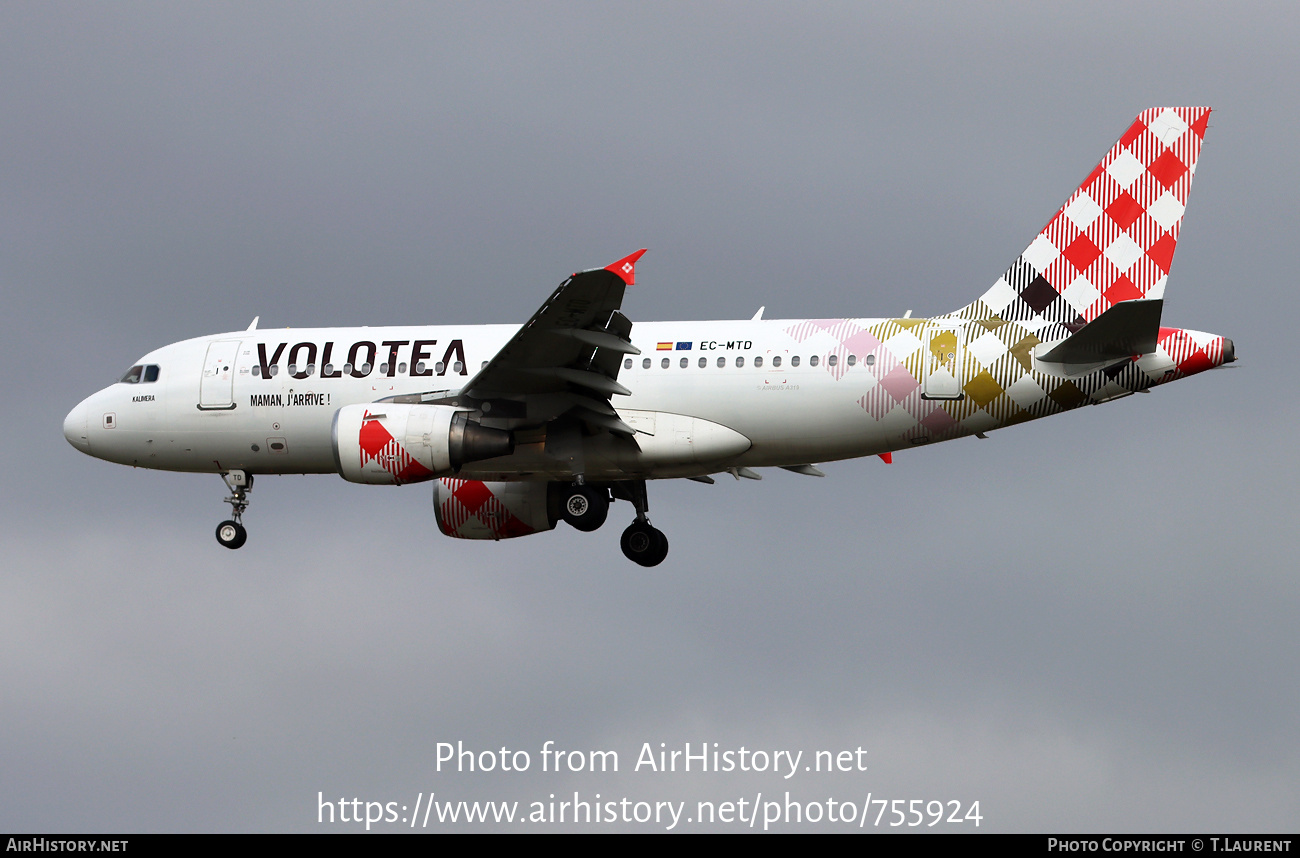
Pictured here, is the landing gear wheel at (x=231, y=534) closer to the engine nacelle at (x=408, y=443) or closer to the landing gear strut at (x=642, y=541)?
the engine nacelle at (x=408, y=443)

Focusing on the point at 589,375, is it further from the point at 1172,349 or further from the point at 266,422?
the point at 1172,349

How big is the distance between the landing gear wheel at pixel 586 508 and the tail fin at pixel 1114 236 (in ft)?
27.5

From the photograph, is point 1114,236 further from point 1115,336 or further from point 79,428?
point 79,428

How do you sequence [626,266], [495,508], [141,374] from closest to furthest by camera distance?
[626,266]
[141,374]
[495,508]

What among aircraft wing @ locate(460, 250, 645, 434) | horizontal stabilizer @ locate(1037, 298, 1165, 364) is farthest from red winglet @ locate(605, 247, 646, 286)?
horizontal stabilizer @ locate(1037, 298, 1165, 364)

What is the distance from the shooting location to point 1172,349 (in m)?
29.1

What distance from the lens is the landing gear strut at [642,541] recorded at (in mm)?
34328

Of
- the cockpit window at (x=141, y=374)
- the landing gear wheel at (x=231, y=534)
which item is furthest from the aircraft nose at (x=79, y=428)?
the landing gear wheel at (x=231, y=534)

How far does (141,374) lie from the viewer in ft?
115

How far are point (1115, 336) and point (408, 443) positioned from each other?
13238 millimetres

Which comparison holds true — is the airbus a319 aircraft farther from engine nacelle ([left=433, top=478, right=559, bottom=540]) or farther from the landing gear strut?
engine nacelle ([left=433, top=478, right=559, bottom=540])

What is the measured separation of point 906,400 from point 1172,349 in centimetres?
494

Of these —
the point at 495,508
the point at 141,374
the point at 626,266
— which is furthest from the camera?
the point at 495,508

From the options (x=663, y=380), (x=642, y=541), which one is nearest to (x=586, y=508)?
(x=642, y=541)
